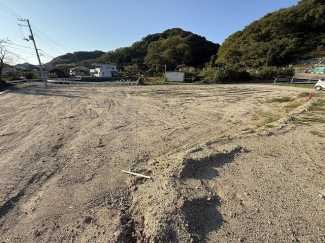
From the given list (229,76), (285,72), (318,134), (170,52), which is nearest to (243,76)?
(229,76)

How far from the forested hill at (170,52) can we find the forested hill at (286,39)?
45.3 ft

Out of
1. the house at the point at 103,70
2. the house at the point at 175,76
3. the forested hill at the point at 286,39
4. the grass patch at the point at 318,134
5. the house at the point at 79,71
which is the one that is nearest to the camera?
the grass patch at the point at 318,134

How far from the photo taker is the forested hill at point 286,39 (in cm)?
3581

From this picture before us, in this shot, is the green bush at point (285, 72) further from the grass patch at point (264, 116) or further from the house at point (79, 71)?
the house at point (79, 71)

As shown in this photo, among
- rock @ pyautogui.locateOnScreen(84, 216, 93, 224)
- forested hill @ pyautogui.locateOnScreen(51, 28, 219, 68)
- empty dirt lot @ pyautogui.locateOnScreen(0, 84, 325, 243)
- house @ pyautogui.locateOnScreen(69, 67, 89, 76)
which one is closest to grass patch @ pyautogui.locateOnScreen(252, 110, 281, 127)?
empty dirt lot @ pyautogui.locateOnScreen(0, 84, 325, 243)

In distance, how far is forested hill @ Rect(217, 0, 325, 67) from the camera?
117 ft

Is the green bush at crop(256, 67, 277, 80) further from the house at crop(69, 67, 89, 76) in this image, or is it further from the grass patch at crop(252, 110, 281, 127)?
the house at crop(69, 67, 89, 76)

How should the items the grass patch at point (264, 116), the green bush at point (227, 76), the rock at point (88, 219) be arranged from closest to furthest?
1. the rock at point (88, 219)
2. the grass patch at point (264, 116)
3. the green bush at point (227, 76)

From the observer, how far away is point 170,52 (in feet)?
166

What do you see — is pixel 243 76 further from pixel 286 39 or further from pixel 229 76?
pixel 286 39

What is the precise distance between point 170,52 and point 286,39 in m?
30.1

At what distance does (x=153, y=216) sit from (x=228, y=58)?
167 feet

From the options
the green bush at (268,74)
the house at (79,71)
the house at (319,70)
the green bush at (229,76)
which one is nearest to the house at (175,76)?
the green bush at (229,76)

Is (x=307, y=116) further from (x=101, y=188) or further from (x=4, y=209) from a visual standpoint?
(x=4, y=209)
